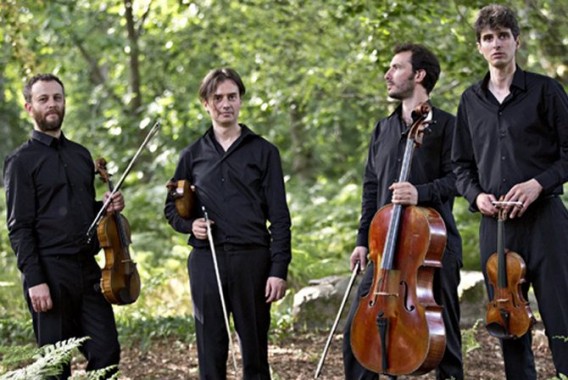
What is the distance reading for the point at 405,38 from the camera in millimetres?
8266

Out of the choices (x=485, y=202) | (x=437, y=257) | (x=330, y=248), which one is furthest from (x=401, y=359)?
(x=330, y=248)

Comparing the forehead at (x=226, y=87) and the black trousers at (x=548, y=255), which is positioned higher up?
the forehead at (x=226, y=87)

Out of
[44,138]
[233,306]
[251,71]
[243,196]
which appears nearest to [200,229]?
[243,196]

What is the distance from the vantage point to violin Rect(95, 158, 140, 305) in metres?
4.99

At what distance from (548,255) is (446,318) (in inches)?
24.8

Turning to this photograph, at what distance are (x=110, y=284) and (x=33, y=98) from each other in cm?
110

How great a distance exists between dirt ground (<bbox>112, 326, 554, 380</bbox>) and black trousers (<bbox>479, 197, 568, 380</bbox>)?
1537mm

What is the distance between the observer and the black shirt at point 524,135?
4402 mm

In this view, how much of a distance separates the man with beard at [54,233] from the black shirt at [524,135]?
2031 mm

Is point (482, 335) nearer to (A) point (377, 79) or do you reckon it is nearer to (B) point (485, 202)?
(B) point (485, 202)

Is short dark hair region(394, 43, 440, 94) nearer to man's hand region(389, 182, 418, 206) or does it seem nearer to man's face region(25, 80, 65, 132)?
man's hand region(389, 182, 418, 206)

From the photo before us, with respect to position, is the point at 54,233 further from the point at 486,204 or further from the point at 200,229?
the point at 486,204

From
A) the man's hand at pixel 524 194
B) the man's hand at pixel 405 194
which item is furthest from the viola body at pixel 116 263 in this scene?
the man's hand at pixel 524 194

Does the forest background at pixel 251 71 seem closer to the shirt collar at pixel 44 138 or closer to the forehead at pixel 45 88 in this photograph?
the shirt collar at pixel 44 138
